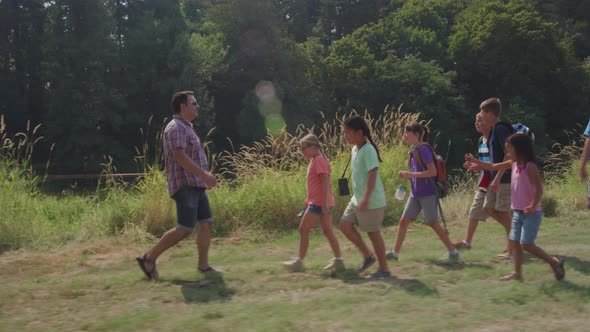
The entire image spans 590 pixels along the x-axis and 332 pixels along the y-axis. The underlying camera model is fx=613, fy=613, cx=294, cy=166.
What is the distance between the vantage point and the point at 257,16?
40.8m

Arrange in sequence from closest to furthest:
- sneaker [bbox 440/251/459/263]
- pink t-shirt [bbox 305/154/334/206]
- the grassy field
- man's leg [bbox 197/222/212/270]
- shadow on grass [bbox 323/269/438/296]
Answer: the grassy field, shadow on grass [bbox 323/269/438/296], man's leg [bbox 197/222/212/270], pink t-shirt [bbox 305/154/334/206], sneaker [bbox 440/251/459/263]

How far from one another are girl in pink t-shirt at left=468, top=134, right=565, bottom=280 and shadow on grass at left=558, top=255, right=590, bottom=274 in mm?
662

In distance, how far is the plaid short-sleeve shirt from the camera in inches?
227

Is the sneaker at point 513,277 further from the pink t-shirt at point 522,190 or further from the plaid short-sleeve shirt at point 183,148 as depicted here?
the plaid short-sleeve shirt at point 183,148

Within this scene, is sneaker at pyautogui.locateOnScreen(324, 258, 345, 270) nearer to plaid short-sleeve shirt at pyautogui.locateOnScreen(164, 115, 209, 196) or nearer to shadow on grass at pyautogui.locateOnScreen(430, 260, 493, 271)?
shadow on grass at pyautogui.locateOnScreen(430, 260, 493, 271)

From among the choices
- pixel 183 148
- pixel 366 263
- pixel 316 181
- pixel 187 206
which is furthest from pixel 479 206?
pixel 183 148

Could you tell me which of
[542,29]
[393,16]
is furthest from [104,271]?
[393,16]

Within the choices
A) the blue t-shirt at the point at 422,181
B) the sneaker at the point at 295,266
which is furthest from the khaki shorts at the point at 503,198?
the sneaker at the point at 295,266

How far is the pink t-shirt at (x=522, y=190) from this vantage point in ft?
18.5

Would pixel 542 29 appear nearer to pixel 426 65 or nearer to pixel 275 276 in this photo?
pixel 426 65

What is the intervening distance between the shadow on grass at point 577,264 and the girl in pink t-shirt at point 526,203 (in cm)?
66

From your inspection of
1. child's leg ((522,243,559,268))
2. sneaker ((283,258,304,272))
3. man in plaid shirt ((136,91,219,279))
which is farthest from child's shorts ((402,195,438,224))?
man in plaid shirt ((136,91,219,279))

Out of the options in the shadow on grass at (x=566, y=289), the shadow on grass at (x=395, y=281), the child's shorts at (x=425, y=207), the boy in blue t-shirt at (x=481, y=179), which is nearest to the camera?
the shadow on grass at (x=566, y=289)

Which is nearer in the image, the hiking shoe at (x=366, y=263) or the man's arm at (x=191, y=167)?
the man's arm at (x=191, y=167)
